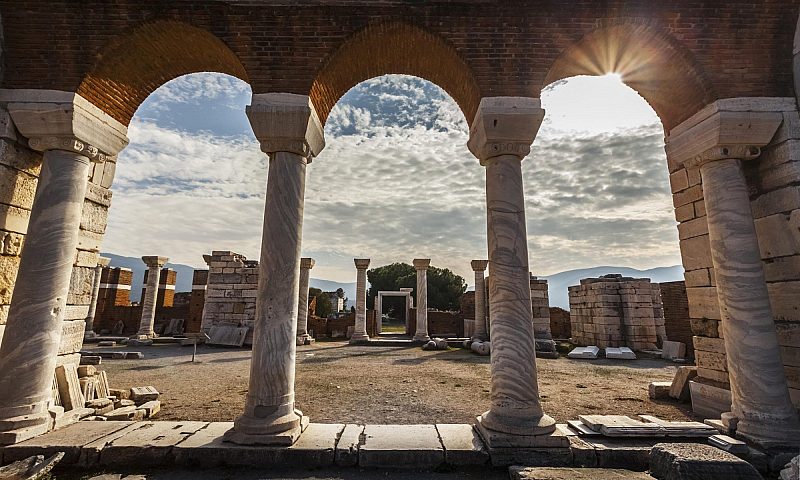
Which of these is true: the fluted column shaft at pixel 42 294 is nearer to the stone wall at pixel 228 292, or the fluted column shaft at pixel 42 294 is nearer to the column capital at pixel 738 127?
the column capital at pixel 738 127

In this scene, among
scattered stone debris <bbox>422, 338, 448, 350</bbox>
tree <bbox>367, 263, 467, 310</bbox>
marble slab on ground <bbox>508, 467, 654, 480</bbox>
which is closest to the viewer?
marble slab on ground <bbox>508, 467, 654, 480</bbox>

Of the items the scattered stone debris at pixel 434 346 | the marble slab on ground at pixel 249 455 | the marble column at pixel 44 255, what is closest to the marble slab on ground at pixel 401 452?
the marble slab on ground at pixel 249 455

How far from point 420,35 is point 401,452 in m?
5.04

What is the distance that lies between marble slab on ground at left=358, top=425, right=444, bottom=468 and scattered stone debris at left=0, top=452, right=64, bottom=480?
2.85 m

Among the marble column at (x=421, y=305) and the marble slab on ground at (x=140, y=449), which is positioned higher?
the marble column at (x=421, y=305)

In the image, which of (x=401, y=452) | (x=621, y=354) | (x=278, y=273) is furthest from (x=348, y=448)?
(x=621, y=354)

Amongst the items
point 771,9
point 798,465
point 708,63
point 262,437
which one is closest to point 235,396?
point 262,437

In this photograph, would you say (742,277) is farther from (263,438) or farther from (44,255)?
(44,255)

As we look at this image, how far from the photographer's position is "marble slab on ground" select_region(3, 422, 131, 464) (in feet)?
10.9

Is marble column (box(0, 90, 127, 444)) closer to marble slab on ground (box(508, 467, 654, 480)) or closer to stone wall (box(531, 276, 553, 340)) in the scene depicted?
marble slab on ground (box(508, 467, 654, 480))

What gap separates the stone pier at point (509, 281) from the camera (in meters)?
3.61

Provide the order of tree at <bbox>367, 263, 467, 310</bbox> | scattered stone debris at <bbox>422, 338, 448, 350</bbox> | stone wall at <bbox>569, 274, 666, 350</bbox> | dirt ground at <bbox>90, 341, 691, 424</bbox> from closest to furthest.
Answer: dirt ground at <bbox>90, 341, 691, 424</bbox>
stone wall at <bbox>569, 274, 666, 350</bbox>
scattered stone debris at <bbox>422, 338, 448, 350</bbox>
tree at <bbox>367, 263, 467, 310</bbox>

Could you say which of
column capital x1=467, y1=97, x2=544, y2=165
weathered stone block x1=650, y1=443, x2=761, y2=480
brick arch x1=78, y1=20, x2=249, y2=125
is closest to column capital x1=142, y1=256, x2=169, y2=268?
brick arch x1=78, y1=20, x2=249, y2=125

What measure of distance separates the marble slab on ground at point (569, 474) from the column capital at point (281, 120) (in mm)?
4124
